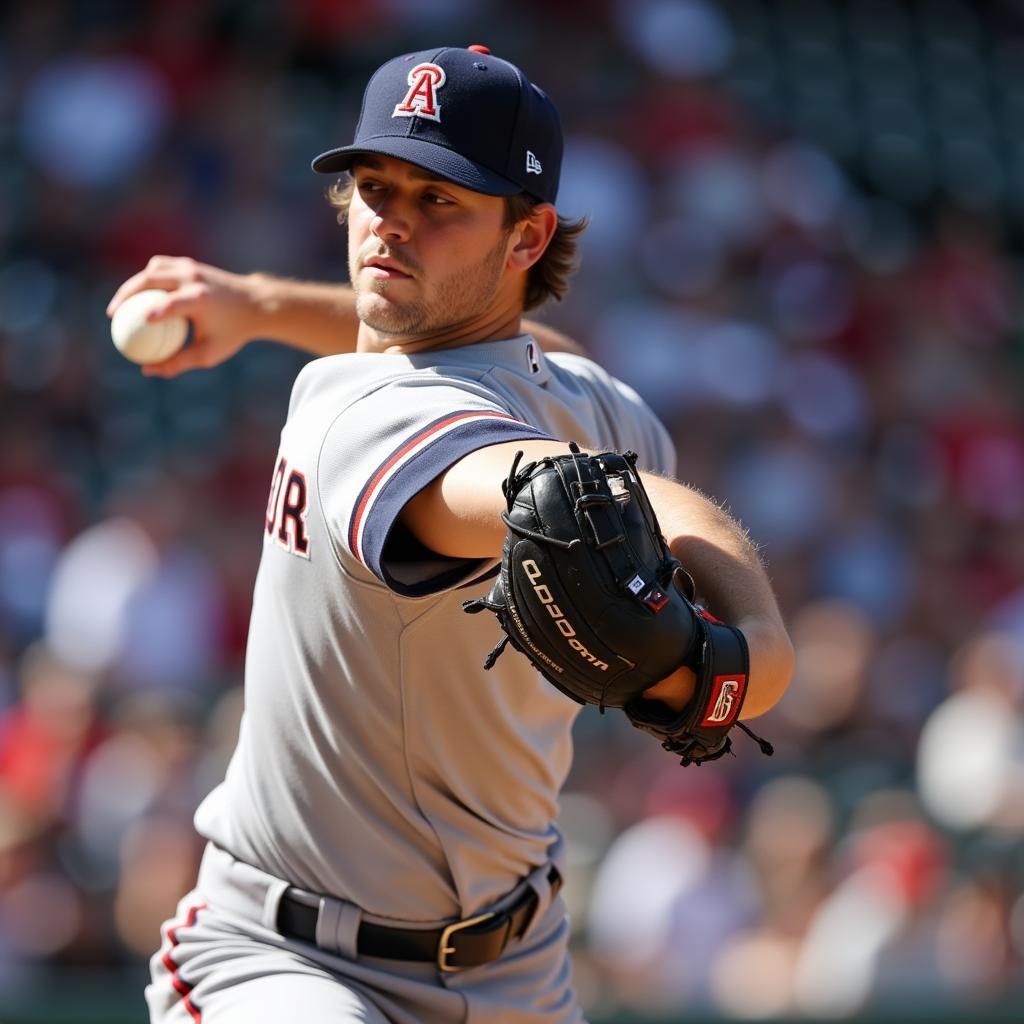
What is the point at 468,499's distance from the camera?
7.34 feet

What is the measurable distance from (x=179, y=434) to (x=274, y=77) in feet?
7.18

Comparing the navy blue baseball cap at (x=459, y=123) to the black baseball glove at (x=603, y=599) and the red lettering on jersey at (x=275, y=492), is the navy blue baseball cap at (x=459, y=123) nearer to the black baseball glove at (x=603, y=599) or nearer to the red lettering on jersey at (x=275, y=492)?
the red lettering on jersey at (x=275, y=492)

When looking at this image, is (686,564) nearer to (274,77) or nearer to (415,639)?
(415,639)

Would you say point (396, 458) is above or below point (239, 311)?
below

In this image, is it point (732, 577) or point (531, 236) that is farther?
point (531, 236)

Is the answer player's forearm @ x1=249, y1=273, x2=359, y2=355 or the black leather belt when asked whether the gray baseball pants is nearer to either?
the black leather belt

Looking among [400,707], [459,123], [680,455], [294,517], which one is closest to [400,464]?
[294,517]

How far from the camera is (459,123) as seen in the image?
278cm

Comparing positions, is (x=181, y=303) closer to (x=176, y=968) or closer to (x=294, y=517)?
(x=294, y=517)

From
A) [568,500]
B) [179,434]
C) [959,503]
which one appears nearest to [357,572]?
[568,500]

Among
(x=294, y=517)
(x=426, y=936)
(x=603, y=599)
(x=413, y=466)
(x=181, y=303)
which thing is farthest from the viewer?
(x=181, y=303)

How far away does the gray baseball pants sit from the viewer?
272cm

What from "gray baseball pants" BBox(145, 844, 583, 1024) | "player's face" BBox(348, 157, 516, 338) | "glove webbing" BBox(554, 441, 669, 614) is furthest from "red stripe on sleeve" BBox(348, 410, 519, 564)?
"gray baseball pants" BBox(145, 844, 583, 1024)

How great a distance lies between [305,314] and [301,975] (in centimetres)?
138
